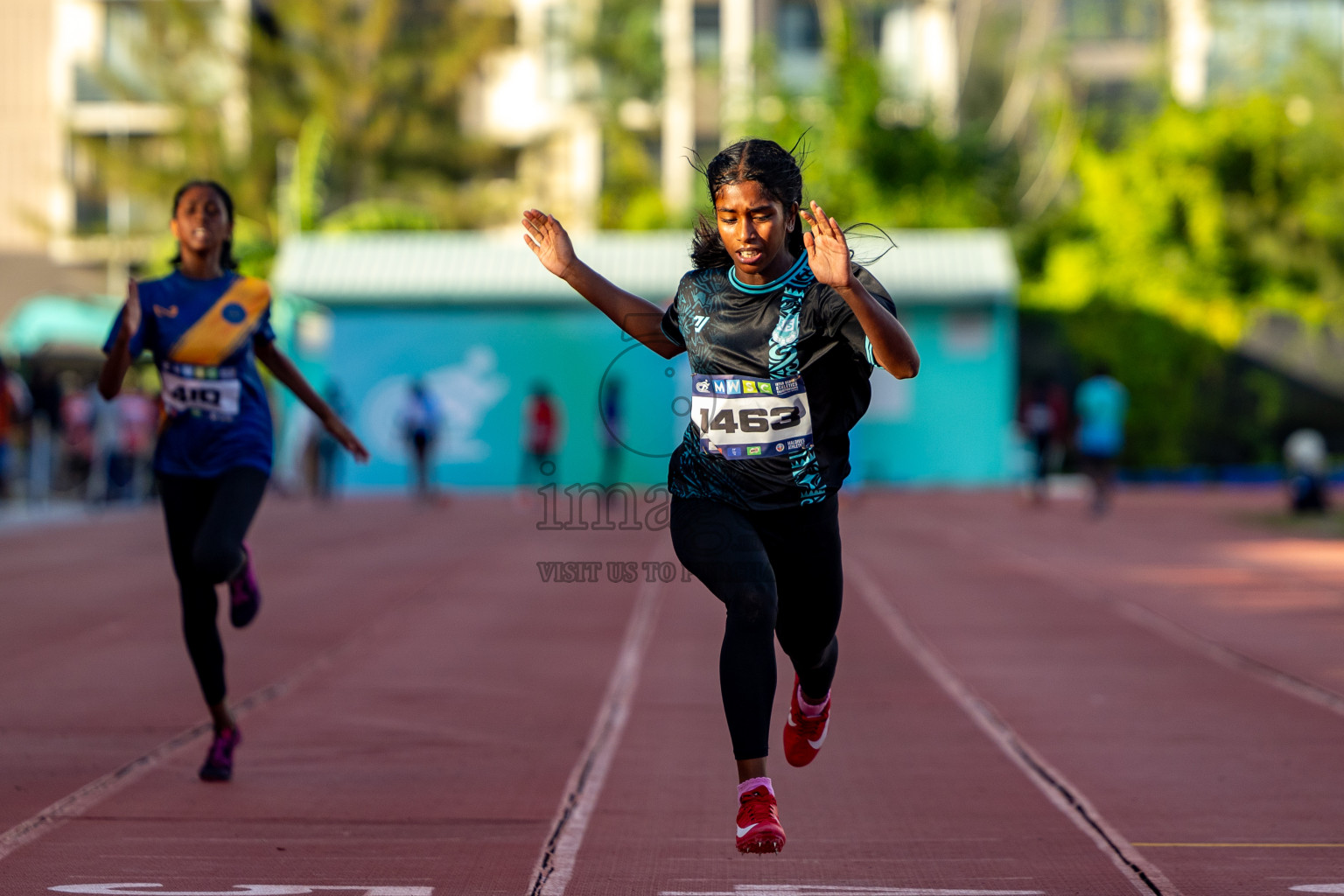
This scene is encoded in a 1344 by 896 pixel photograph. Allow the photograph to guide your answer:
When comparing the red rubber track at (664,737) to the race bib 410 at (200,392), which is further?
the race bib 410 at (200,392)

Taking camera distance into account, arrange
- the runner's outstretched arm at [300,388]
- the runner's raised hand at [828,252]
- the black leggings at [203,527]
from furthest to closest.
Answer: the runner's outstretched arm at [300,388], the black leggings at [203,527], the runner's raised hand at [828,252]

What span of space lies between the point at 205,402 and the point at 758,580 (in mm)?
2413

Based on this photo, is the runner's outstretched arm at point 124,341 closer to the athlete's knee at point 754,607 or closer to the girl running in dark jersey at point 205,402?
the girl running in dark jersey at point 205,402

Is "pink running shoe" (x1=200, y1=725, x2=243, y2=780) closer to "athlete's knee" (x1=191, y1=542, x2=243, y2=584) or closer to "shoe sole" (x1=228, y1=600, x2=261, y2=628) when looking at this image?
"shoe sole" (x1=228, y1=600, x2=261, y2=628)

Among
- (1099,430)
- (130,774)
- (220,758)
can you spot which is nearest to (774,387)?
(220,758)

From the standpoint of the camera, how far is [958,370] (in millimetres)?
30047

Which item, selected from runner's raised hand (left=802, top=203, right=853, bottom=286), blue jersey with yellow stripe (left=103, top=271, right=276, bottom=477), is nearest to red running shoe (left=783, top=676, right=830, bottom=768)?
runner's raised hand (left=802, top=203, right=853, bottom=286)

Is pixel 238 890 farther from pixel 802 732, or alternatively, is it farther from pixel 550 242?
pixel 550 242

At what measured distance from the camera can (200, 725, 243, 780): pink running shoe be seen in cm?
585

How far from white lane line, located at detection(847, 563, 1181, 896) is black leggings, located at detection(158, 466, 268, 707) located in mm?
2844

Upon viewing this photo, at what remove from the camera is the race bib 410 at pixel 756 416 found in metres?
4.45

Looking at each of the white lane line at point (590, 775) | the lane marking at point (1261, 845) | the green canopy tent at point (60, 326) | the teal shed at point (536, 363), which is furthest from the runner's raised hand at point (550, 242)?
the green canopy tent at point (60, 326)

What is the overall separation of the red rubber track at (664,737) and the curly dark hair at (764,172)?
1.75m

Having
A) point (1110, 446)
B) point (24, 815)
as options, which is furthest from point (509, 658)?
point (1110, 446)
